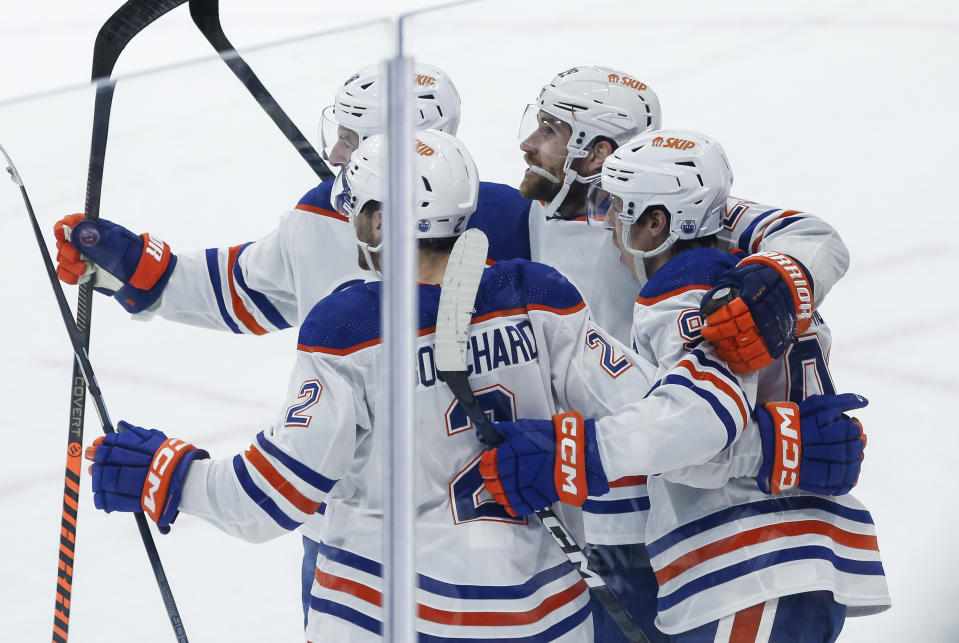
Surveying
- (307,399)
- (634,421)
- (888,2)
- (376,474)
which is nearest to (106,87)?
(307,399)

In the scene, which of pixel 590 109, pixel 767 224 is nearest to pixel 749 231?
pixel 767 224

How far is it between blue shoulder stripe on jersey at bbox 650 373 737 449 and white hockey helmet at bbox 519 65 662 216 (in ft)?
0.98

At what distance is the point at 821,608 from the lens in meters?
1.61

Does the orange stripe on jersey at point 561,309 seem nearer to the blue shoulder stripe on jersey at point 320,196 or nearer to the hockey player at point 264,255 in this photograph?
the hockey player at point 264,255

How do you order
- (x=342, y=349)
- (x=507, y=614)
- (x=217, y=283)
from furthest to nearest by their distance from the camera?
(x=217, y=283) → (x=507, y=614) → (x=342, y=349)

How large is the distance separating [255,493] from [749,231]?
769mm

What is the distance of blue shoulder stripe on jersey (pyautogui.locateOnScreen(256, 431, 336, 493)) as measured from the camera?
4.58 ft

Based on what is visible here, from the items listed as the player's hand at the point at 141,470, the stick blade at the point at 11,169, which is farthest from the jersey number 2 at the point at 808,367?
the stick blade at the point at 11,169

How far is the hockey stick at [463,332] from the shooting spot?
4.50ft

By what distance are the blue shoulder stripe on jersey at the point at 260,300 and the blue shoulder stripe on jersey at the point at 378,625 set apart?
355 mm

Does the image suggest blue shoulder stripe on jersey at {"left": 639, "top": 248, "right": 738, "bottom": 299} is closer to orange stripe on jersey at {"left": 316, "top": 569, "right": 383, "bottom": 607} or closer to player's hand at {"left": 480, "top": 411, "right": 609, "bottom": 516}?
player's hand at {"left": 480, "top": 411, "right": 609, "bottom": 516}

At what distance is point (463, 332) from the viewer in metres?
1.38

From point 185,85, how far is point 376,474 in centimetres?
52

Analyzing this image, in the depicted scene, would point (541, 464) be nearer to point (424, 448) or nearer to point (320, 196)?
point (424, 448)
